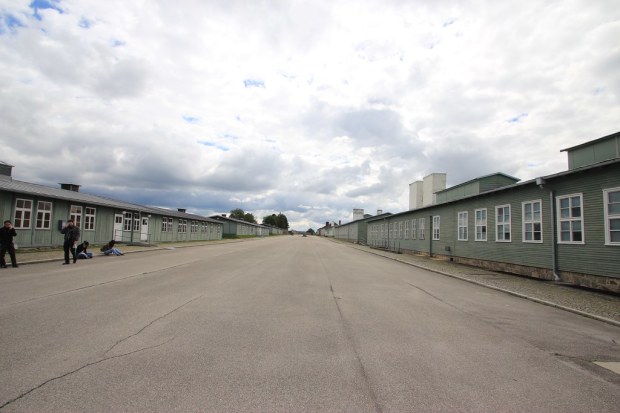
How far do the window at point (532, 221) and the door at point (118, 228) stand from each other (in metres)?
30.8

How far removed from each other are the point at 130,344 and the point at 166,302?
120 inches

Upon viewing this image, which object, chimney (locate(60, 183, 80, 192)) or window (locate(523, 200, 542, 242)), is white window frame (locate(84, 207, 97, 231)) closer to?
chimney (locate(60, 183, 80, 192))

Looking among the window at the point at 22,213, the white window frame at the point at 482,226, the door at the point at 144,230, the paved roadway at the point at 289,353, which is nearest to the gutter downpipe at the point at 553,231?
the white window frame at the point at 482,226

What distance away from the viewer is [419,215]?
3350 centimetres

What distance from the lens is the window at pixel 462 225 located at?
2352 centimetres

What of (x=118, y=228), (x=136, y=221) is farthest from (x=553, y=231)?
(x=136, y=221)

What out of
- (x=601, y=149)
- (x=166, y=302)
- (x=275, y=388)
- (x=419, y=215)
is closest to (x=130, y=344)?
(x=275, y=388)

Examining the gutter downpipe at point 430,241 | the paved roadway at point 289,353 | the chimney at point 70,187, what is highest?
the chimney at point 70,187

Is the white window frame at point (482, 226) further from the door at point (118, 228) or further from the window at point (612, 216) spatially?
the door at point (118, 228)

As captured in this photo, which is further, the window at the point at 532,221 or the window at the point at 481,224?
the window at the point at 481,224

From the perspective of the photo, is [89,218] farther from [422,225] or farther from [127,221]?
[422,225]

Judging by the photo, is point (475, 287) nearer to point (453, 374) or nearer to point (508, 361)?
point (508, 361)

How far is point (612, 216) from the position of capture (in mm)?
12305

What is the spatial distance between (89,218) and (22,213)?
635 cm
